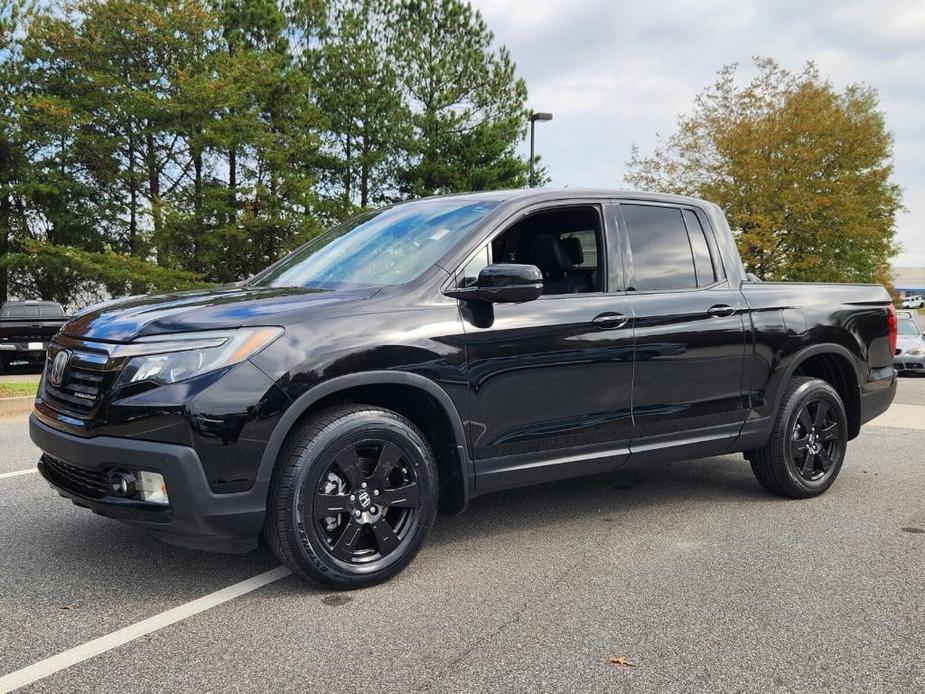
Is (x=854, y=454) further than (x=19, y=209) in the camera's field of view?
No

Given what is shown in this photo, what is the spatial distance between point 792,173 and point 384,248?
3000 cm

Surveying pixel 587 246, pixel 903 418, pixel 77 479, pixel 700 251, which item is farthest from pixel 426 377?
pixel 903 418

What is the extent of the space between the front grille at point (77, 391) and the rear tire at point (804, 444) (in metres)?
3.83

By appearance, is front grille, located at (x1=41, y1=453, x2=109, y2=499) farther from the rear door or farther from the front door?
the rear door

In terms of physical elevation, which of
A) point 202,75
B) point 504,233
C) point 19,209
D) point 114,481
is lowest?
point 114,481

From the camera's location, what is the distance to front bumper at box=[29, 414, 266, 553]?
3.30 metres

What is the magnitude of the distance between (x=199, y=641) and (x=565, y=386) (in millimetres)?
2015

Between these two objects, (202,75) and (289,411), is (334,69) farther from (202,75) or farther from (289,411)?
(289,411)

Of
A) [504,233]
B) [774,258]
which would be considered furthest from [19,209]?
[504,233]

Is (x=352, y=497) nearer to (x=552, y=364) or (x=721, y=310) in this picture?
(x=552, y=364)

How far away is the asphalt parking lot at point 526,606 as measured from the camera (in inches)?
115

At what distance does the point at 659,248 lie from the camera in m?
4.86

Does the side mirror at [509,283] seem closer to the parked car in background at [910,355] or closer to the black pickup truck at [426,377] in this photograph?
the black pickup truck at [426,377]

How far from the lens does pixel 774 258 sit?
3297cm
